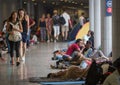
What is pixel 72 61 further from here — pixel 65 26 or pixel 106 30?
pixel 65 26

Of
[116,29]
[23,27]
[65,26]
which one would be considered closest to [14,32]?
[23,27]

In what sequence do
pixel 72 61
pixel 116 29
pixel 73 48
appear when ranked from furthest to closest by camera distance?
pixel 73 48 → pixel 72 61 → pixel 116 29

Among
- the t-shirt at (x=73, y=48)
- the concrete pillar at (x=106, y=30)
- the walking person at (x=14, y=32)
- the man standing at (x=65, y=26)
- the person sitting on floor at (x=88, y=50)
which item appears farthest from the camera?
the man standing at (x=65, y=26)

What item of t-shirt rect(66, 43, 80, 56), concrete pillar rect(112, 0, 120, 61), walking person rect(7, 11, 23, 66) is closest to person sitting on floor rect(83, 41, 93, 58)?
t-shirt rect(66, 43, 80, 56)

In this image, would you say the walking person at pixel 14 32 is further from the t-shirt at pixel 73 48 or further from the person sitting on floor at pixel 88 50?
the person sitting on floor at pixel 88 50

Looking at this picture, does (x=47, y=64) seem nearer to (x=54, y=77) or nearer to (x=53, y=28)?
(x=54, y=77)

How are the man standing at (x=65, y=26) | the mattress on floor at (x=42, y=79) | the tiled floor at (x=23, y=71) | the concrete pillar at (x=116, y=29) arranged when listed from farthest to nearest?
the man standing at (x=65, y=26)
the concrete pillar at (x=116, y=29)
the tiled floor at (x=23, y=71)
the mattress on floor at (x=42, y=79)

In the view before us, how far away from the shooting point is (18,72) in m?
15.8

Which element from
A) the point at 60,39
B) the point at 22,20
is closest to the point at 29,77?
the point at 22,20

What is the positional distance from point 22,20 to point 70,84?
7.50 m

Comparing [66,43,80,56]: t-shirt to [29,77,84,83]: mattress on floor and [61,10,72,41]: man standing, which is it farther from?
[61,10,72,41]: man standing

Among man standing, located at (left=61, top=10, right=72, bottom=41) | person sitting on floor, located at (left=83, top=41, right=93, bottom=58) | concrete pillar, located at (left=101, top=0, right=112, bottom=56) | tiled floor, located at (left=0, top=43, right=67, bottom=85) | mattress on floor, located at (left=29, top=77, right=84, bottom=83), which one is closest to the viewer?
mattress on floor, located at (left=29, top=77, right=84, bottom=83)

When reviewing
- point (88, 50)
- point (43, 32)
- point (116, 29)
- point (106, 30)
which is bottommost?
point (43, 32)

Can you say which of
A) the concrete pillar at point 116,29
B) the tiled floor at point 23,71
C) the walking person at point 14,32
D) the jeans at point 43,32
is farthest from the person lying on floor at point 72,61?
the jeans at point 43,32
